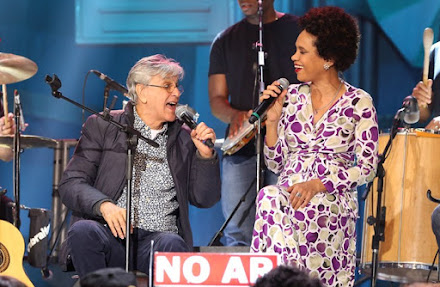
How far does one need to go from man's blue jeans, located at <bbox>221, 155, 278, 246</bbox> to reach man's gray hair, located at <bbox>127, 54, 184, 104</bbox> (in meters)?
1.10

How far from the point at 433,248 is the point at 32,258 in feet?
8.72

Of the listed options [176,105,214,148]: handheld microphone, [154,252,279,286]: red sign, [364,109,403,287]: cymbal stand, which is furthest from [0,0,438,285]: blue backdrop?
[154,252,279,286]: red sign

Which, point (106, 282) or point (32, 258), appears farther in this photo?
point (32, 258)

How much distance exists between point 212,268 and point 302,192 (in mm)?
1104

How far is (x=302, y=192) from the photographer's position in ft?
12.8

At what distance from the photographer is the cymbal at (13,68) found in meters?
4.98

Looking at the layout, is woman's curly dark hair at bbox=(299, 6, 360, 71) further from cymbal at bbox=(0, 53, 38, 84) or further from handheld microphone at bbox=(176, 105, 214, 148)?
cymbal at bbox=(0, 53, 38, 84)

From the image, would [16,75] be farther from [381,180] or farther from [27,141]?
[381,180]

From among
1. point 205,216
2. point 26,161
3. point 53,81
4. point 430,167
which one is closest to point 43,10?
point 26,161

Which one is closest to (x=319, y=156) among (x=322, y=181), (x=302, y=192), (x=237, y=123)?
(x=322, y=181)

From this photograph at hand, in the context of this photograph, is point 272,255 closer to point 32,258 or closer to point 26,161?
point 32,258

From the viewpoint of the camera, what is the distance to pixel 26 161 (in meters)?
6.62

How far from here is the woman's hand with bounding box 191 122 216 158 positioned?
3.86 meters

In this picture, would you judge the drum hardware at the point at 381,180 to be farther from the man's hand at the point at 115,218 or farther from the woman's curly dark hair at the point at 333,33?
the man's hand at the point at 115,218
